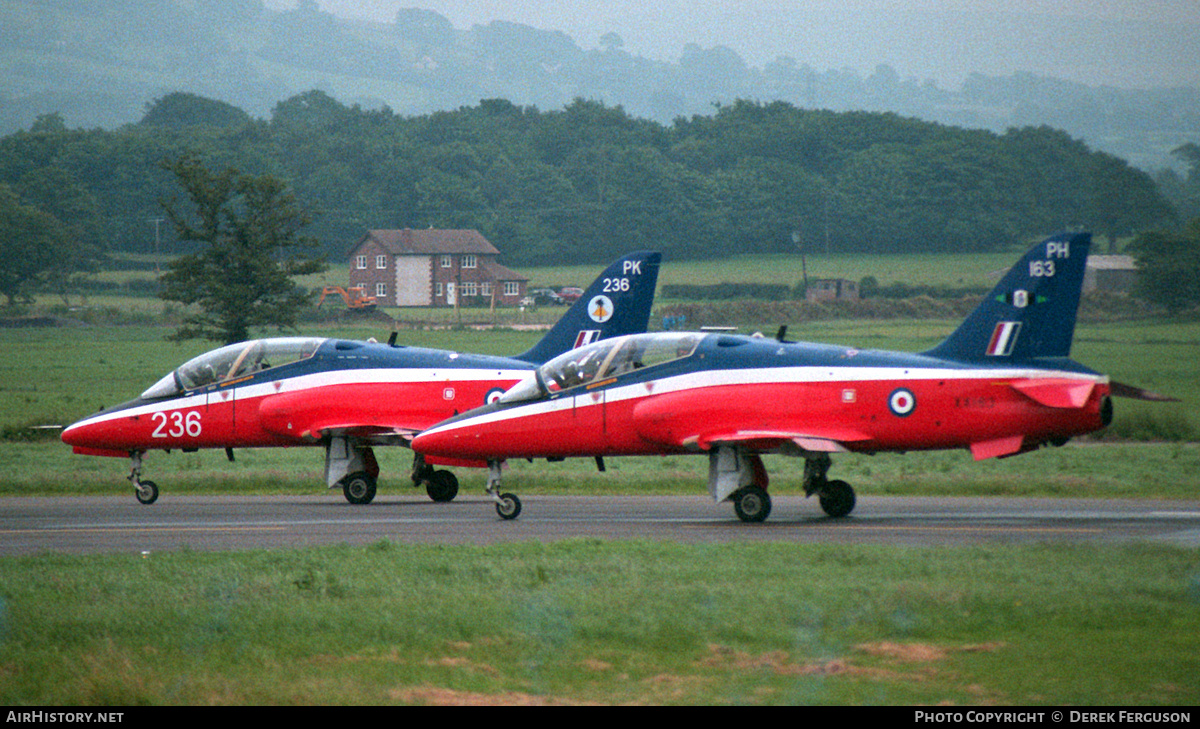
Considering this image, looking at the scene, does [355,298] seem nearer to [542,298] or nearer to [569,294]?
[542,298]

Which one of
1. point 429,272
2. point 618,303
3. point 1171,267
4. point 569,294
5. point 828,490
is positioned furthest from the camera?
point 569,294

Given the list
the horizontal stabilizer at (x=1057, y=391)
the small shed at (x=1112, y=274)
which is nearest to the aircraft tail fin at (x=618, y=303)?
the horizontal stabilizer at (x=1057, y=391)

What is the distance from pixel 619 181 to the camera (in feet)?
295

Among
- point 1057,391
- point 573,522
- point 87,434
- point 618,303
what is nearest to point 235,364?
point 87,434

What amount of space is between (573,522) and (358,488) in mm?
6145

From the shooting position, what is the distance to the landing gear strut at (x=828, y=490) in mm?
19000

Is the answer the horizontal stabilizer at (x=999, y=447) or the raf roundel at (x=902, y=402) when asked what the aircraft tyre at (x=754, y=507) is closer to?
the raf roundel at (x=902, y=402)

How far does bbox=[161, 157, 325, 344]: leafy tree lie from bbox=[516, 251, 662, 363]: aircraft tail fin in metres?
20.7

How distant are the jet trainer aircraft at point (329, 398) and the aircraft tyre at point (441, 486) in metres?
0.02

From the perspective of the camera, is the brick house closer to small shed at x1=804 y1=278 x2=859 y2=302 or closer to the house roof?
the house roof

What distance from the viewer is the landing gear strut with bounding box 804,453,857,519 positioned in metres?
19.0
